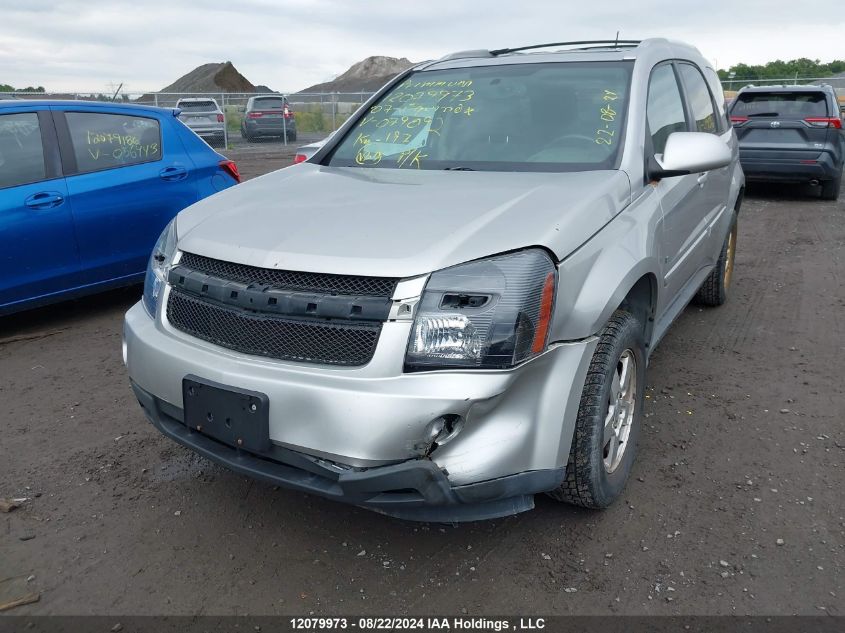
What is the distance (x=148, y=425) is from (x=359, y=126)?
1.91 meters

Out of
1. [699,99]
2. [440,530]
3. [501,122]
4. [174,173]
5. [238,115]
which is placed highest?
[699,99]

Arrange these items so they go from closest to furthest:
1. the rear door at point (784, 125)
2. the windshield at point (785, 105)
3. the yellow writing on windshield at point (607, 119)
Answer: the yellow writing on windshield at point (607, 119) → the rear door at point (784, 125) → the windshield at point (785, 105)

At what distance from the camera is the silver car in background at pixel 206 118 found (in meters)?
22.4

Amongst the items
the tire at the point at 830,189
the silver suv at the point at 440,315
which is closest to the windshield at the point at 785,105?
the tire at the point at 830,189

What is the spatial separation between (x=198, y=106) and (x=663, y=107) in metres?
21.7

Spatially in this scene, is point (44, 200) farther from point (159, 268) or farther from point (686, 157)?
point (686, 157)

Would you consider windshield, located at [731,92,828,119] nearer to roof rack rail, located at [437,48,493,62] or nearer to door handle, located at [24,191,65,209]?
roof rack rail, located at [437,48,493,62]

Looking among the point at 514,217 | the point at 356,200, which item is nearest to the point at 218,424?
the point at 356,200

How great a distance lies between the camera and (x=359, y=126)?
→ 4.01 meters

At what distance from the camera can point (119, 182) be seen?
5.27 metres

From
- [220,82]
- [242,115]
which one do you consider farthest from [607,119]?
[220,82]

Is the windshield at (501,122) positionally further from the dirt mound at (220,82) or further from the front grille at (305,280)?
the dirt mound at (220,82)

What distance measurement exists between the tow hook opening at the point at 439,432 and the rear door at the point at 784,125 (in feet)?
32.5

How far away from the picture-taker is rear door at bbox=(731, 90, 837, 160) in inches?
407
